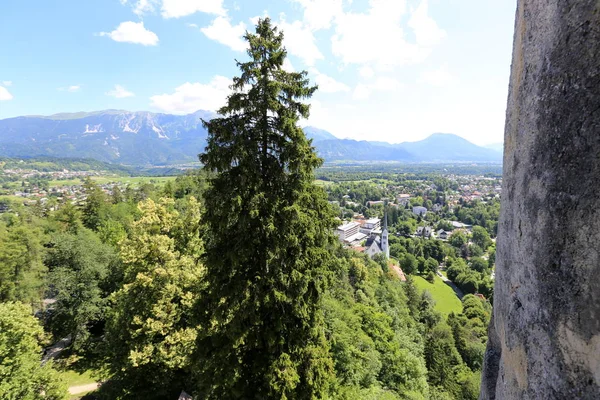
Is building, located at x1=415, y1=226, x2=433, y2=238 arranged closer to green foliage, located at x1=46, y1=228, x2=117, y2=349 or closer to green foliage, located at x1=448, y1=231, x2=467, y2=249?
green foliage, located at x1=448, y1=231, x2=467, y2=249

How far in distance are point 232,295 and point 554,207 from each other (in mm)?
6980

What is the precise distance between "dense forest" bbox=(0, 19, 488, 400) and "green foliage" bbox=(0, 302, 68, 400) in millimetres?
55

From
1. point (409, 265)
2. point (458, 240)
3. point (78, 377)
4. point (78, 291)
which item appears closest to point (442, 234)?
point (458, 240)

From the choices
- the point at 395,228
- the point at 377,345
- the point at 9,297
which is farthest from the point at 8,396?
the point at 395,228

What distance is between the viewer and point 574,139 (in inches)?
115

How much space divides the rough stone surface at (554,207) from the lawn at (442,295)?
4613cm

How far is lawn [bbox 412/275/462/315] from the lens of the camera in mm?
47312

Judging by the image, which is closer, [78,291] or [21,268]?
[78,291]

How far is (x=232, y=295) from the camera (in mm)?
7809

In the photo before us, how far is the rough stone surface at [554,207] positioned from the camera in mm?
2779

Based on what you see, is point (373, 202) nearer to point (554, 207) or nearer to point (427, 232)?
point (427, 232)

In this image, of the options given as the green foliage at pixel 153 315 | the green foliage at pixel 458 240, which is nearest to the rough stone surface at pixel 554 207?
the green foliage at pixel 153 315

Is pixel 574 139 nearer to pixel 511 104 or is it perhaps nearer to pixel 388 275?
pixel 511 104

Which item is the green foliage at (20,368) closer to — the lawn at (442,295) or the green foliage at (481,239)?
the lawn at (442,295)
